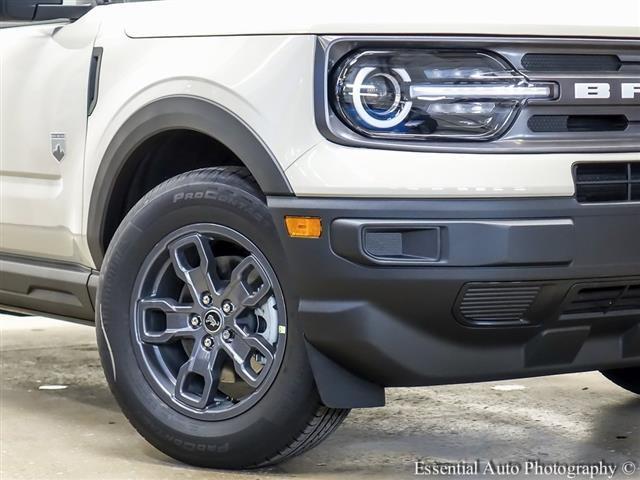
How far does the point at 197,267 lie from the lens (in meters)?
3.79

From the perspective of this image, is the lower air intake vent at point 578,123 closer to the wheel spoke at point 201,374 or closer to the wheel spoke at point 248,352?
the wheel spoke at point 248,352

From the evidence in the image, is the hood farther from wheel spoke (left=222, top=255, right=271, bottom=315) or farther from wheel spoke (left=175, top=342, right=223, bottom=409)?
wheel spoke (left=175, top=342, right=223, bottom=409)

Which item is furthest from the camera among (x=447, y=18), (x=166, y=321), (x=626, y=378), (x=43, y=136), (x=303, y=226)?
(x=626, y=378)

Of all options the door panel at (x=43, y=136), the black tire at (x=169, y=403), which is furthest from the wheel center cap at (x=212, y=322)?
the door panel at (x=43, y=136)

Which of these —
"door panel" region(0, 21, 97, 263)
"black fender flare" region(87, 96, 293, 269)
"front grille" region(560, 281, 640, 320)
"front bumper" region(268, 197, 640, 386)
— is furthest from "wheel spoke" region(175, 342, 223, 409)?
"front grille" region(560, 281, 640, 320)

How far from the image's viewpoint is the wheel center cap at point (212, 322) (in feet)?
12.2

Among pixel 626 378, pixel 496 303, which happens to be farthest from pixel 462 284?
pixel 626 378

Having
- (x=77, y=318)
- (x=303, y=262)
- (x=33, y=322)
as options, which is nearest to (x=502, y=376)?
(x=303, y=262)

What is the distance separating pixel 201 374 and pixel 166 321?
0.71ft

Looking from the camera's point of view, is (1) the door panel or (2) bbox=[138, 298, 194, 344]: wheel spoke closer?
(2) bbox=[138, 298, 194, 344]: wheel spoke

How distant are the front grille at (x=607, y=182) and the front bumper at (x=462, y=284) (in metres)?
0.05

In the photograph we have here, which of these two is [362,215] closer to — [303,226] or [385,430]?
[303,226]

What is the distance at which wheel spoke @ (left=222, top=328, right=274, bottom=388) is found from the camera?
364 centimetres

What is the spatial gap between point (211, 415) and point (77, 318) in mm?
816
